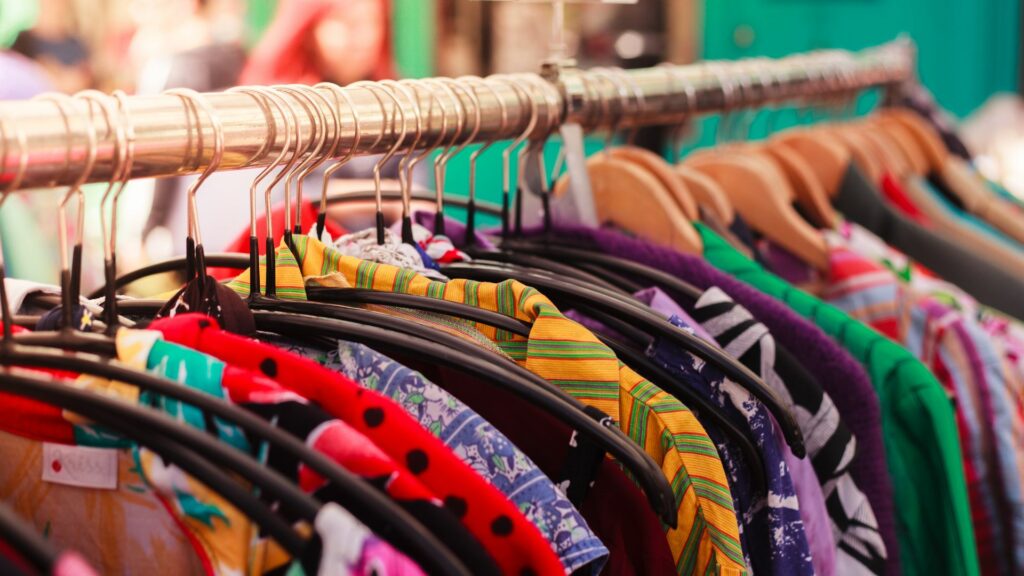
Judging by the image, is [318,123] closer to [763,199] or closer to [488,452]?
[488,452]

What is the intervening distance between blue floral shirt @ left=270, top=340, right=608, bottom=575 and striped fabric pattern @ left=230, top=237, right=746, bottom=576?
86 millimetres

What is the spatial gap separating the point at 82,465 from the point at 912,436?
2.14 ft

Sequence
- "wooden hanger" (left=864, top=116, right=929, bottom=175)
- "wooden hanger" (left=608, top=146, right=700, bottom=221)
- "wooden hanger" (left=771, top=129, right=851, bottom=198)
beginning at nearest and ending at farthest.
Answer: "wooden hanger" (left=608, top=146, right=700, bottom=221) < "wooden hanger" (left=771, top=129, right=851, bottom=198) < "wooden hanger" (left=864, top=116, right=929, bottom=175)

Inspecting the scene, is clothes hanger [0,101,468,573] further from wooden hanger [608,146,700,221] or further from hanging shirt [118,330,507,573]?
wooden hanger [608,146,700,221]

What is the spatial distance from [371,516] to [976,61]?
3935 mm

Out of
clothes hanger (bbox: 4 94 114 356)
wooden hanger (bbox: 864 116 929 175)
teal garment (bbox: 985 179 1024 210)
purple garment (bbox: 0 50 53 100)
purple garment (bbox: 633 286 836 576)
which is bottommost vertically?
purple garment (bbox: 633 286 836 576)

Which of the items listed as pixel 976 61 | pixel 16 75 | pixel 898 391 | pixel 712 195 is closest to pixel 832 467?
pixel 898 391

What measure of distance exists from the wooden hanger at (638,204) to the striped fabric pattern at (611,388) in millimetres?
285

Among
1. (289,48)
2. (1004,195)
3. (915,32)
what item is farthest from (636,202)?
→ (915,32)

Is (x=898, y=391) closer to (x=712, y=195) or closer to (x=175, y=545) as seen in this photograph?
(x=712, y=195)

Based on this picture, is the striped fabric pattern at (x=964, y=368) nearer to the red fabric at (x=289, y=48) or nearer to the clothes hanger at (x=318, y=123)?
the clothes hanger at (x=318, y=123)

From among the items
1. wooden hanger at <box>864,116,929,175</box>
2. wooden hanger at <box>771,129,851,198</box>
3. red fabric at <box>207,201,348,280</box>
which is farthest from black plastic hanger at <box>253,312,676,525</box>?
wooden hanger at <box>864,116,929,175</box>

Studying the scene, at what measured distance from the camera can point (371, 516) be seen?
47cm

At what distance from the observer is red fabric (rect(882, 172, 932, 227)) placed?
139 centimetres
